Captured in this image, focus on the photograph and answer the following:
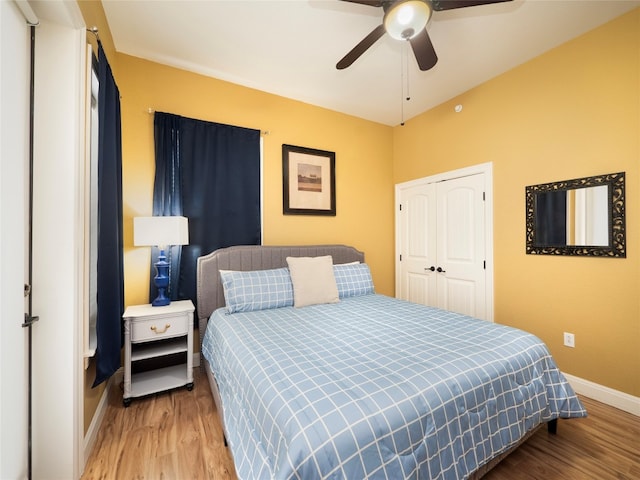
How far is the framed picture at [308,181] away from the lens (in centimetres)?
316

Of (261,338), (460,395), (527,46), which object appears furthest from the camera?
(527,46)

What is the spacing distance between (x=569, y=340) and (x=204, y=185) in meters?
3.58

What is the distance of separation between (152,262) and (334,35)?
250 centimetres

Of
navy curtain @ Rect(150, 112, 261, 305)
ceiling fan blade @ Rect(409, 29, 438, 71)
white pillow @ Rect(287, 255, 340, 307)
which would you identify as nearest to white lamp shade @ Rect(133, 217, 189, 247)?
navy curtain @ Rect(150, 112, 261, 305)

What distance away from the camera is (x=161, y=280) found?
2.31m

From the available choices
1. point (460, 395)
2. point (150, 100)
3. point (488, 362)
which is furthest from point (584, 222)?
point (150, 100)

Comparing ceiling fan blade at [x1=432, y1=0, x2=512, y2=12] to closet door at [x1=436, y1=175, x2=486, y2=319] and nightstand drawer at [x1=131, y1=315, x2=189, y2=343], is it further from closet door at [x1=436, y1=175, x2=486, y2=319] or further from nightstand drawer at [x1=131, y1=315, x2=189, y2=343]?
nightstand drawer at [x1=131, y1=315, x2=189, y2=343]

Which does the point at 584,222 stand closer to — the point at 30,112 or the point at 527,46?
the point at 527,46

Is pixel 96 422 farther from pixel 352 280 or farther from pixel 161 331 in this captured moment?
pixel 352 280

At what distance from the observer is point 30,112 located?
132cm

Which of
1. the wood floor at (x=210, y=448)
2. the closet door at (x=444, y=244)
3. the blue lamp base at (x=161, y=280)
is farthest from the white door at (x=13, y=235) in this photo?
the closet door at (x=444, y=244)

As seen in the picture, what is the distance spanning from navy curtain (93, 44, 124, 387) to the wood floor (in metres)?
0.45

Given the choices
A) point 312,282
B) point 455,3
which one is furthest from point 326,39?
point 312,282

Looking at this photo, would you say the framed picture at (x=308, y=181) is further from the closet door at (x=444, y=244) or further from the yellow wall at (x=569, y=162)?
the yellow wall at (x=569, y=162)
